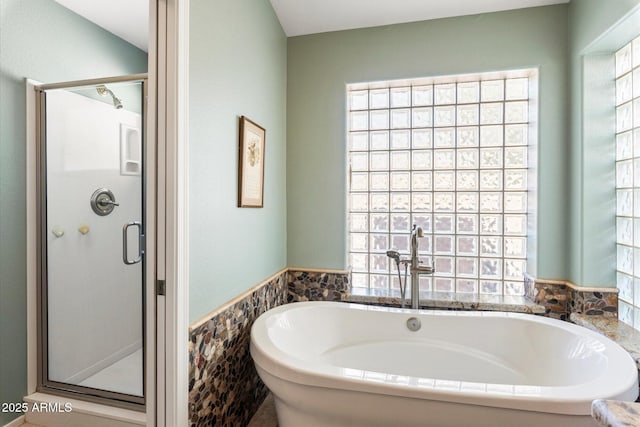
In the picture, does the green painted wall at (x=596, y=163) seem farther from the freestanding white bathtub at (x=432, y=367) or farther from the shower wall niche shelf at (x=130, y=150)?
the shower wall niche shelf at (x=130, y=150)

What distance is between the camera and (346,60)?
7.79 ft

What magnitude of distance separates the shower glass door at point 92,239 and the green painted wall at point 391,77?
1.10 meters

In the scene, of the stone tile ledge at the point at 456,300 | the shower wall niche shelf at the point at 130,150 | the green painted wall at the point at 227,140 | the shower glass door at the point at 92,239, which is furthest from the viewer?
the shower wall niche shelf at the point at 130,150

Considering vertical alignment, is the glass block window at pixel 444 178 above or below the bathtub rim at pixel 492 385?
above

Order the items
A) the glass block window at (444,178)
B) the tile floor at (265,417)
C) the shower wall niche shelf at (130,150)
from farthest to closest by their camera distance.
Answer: the shower wall niche shelf at (130,150) → the glass block window at (444,178) → the tile floor at (265,417)

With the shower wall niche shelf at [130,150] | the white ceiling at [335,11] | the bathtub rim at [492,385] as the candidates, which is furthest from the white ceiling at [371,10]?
the bathtub rim at [492,385]

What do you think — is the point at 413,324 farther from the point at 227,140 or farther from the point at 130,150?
the point at 130,150

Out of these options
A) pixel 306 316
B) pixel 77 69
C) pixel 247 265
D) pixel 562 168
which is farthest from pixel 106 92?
pixel 562 168

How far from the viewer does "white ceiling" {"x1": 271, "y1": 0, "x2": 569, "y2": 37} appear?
2.09m

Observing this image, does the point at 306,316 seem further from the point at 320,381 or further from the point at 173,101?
the point at 173,101

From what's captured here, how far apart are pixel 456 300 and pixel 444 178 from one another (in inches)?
34.3

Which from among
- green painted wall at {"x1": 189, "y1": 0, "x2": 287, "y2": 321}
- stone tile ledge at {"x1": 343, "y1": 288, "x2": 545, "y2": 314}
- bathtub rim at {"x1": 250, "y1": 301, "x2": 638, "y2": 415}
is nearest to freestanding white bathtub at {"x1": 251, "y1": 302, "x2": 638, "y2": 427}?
bathtub rim at {"x1": 250, "y1": 301, "x2": 638, "y2": 415}

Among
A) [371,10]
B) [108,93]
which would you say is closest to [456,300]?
[371,10]

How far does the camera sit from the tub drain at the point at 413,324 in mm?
1983
